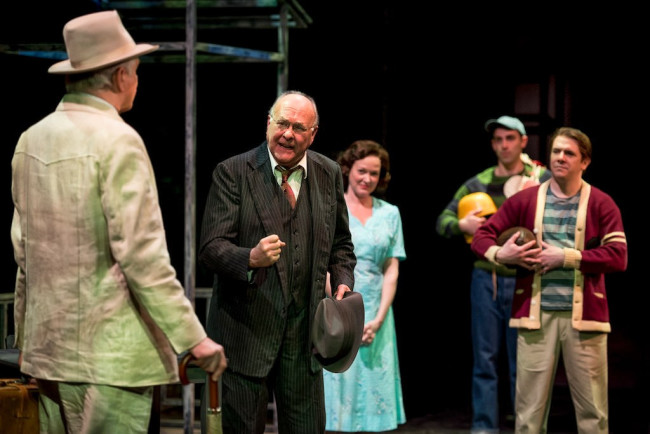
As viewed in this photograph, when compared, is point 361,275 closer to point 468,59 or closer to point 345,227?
point 345,227

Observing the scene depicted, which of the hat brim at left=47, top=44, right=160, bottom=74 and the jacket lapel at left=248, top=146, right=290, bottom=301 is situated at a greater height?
the hat brim at left=47, top=44, right=160, bottom=74

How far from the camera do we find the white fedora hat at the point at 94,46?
274 centimetres

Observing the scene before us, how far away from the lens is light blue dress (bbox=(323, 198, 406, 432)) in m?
5.46

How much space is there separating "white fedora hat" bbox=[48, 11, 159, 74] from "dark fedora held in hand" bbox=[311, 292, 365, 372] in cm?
117

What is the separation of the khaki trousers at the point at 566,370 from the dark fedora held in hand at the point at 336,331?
1644 millimetres

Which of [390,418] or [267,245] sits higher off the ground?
[267,245]

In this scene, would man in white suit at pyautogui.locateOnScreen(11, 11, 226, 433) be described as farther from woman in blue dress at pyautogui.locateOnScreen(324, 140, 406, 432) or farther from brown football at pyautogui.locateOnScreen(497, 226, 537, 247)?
woman in blue dress at pyautogui.locateOnScreen(324, 140, 406, 432)

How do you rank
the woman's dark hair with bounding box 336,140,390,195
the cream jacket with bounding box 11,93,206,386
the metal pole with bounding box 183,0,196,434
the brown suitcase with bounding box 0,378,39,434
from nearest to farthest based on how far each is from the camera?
the cream jacket with bounding box 11,93,206,386 < the brown suitcase with bounding box 0,378,39,434 < the metal pole with bounding box 183,0,196,434 < the woman's dark hair with bounding box 336,140,390,195

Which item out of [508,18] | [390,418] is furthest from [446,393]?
[508,18]

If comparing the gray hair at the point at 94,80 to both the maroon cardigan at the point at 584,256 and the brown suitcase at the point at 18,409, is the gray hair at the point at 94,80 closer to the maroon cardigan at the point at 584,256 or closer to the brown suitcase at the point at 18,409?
the brown suitcase at the point at 18,409

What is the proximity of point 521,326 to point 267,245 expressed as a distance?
2.02 m

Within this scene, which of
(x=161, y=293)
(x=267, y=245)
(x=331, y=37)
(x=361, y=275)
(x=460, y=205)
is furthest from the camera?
(x=331, y=37)

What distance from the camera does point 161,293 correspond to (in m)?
2.68

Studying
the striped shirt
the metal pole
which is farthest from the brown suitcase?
the striped shirt
